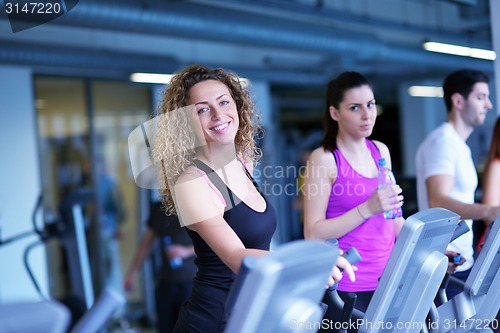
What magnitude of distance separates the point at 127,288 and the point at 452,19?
6092 mm

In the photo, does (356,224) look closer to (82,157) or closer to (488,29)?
(488,29)

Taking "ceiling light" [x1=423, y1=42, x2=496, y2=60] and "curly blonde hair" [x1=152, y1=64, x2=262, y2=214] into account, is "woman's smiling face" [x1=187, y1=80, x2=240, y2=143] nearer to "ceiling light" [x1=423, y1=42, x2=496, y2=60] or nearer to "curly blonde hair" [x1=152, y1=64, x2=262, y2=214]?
"curly blonde hair" [x1=152, y1=64, x2=262, y2=214]

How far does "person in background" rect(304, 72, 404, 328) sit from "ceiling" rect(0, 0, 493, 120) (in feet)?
4.27

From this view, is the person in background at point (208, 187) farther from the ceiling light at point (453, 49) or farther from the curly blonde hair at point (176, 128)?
the ceiling light at point (453, 49)

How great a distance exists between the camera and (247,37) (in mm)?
6316

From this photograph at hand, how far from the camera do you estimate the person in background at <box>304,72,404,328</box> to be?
256 centimetres

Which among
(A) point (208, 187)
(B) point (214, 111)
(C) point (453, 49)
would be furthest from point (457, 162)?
(C) point (453, 49)

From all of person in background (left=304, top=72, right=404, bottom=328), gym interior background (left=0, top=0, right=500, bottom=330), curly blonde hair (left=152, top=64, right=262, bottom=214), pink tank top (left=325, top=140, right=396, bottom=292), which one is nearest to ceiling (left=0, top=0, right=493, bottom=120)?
gym interior background (left=0, top=0, right=500, bottom=330)

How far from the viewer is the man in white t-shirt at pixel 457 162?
9.60 ft

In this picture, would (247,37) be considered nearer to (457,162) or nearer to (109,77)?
(109,77)

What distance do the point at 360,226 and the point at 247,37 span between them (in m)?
3.93

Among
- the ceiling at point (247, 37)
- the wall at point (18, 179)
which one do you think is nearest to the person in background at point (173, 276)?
the ceiling at point (247, 37)

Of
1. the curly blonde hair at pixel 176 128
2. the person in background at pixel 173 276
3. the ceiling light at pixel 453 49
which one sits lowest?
the person in background at pixel 173 276

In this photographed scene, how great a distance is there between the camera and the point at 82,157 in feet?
24.4
